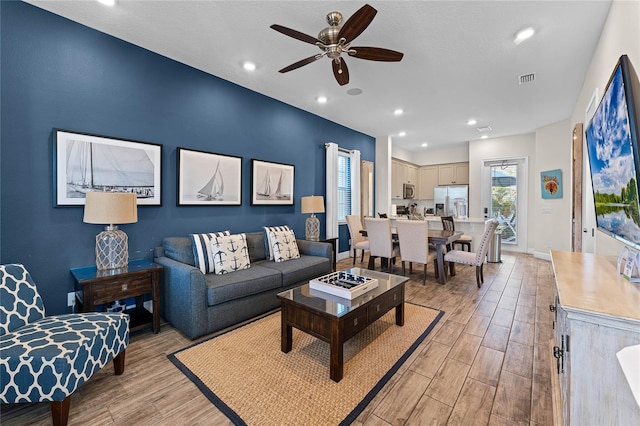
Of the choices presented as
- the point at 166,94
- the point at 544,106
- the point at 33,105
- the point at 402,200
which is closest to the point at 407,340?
the point at 166,94

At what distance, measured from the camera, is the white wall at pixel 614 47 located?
5.56ft

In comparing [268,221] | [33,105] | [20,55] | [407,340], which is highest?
[20,55]

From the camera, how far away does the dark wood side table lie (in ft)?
7.17

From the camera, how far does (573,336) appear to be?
106 centimetres

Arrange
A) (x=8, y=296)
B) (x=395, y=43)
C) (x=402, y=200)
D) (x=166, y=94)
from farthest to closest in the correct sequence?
(x=402, y=200), (x=166, y=94), (x=395, y=43), (x=8, y=296)

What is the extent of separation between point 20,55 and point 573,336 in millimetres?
4170

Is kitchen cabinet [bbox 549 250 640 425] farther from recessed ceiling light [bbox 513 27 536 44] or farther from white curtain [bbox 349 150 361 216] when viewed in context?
white curtain [bbox 349 150 361 216]

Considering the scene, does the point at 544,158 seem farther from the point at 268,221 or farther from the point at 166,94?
the point at 166,94

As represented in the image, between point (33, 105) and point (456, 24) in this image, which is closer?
point (33, 105)

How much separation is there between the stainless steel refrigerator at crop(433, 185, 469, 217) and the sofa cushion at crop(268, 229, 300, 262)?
5.76 m

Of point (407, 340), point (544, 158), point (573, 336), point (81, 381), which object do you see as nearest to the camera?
point (573, 336)

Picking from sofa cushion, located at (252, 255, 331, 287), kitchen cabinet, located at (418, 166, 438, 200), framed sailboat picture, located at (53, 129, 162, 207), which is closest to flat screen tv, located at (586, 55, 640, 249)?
sofa cushion, located at (252, 255, 331, 287)

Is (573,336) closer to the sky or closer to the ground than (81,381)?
closer to the sky

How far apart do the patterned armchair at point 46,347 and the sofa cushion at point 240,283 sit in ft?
2.39
